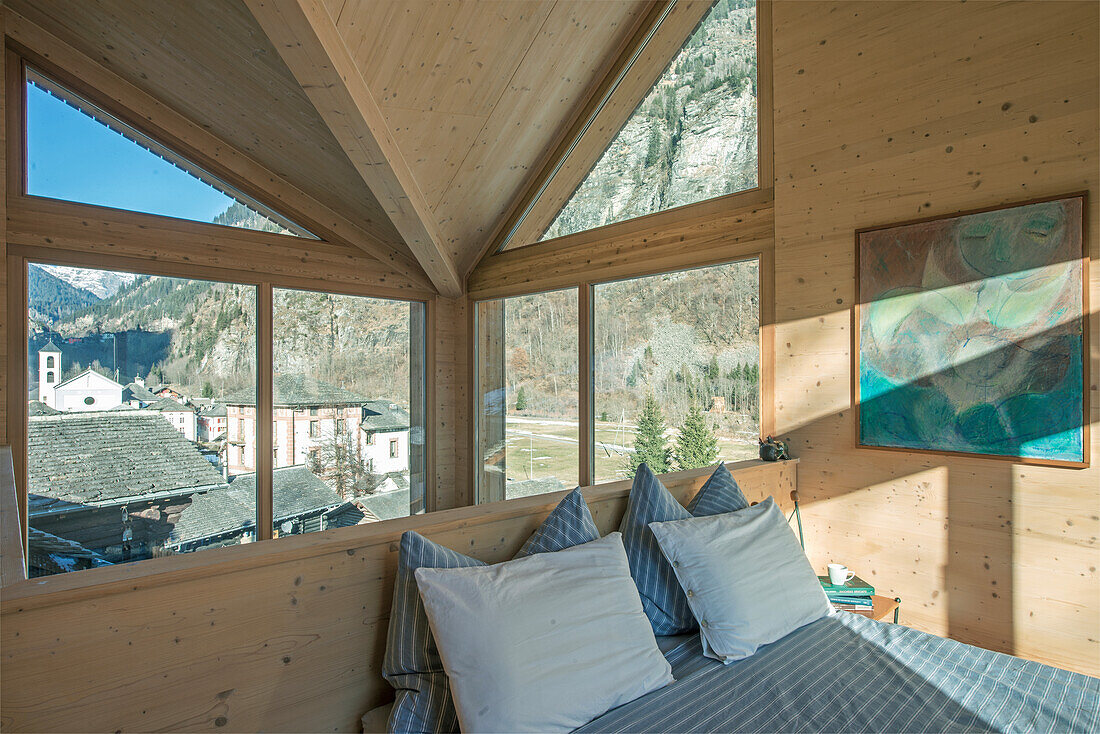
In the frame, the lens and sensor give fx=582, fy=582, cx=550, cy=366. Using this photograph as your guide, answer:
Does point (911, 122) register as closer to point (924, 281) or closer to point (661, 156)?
point (924, 281)

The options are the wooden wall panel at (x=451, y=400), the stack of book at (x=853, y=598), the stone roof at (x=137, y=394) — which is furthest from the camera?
the wooden wall panel at (x=451, y=400)

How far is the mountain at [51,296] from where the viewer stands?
→ 121 inches

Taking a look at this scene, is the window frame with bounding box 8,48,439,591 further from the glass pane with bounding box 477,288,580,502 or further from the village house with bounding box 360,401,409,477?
the glass pane with bounding box 477,288,580,502

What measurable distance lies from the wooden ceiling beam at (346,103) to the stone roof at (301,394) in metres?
1.19

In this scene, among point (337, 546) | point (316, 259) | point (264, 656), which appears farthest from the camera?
point (316, 259)

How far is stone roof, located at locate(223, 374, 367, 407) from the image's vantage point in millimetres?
3814

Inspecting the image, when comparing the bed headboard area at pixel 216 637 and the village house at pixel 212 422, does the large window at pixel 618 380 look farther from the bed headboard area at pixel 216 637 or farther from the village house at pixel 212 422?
the bed headboard area at pixel 216 637

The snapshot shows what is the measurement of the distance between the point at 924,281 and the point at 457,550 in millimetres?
2227

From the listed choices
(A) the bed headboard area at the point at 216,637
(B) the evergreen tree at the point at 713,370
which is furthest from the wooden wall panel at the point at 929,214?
(A) the bed headboard area at the point at 216,637

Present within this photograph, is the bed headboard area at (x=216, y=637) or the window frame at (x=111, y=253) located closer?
the bed headboard area at (x=216, y=637)

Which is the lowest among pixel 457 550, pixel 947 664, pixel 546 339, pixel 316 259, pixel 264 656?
pixel 947 664

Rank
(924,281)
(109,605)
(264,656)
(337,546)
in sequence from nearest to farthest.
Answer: (109,605), (264,656), (337,546), (924,281)

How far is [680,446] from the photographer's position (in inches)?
134

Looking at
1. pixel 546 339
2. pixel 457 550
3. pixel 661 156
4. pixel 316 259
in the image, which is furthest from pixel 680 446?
pixel 316 259
